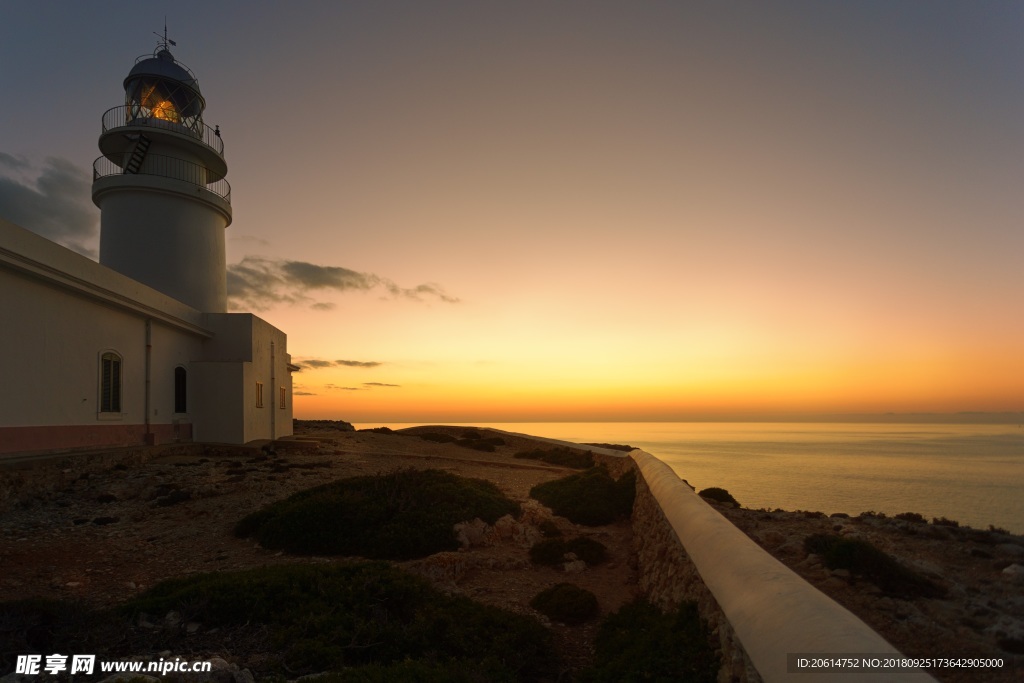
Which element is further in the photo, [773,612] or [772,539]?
[772,539]

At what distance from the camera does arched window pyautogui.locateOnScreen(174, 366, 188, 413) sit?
19.7m

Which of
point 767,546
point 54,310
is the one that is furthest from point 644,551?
point 54,310

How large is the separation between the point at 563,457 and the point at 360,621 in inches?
731

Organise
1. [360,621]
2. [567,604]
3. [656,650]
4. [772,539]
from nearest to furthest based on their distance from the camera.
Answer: [656,650], [360,621], [772,539], [567,604]

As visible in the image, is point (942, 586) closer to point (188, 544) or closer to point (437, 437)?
point (188, 544)

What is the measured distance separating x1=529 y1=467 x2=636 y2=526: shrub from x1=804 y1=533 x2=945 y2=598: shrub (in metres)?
7.58

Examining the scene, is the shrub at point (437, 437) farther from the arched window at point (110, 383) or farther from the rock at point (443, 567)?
the rock at point (443, 567)

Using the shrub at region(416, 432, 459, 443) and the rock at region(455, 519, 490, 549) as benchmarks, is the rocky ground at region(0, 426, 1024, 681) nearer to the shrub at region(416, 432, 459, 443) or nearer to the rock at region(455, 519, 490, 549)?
the rock at region(455, 519, 490, 549)

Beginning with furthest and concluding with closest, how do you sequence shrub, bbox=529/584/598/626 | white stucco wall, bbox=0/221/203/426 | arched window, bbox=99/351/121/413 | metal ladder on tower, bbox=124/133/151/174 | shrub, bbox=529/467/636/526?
metal ladder on tower, bbox=124/133/151/174 → arched window, bbox=99/351/121/413 → shrub, bbox=529/467/636/526 → white stucco wall, bbox=0/221/203/426 → shrub, bbox=529/584/598/626

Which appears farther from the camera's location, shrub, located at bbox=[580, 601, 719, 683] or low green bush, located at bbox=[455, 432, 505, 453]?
low green bush, located at bbox=[455, 432, 505, 453]

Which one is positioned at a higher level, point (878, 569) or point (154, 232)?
point (154, 232)

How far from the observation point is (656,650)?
516cm

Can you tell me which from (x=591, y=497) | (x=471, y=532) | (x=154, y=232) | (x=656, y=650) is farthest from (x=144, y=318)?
(x=656, y=650)

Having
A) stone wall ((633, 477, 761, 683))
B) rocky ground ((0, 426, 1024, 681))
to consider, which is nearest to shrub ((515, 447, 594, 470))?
rocky ground ((0, 426, 1024, 681))
